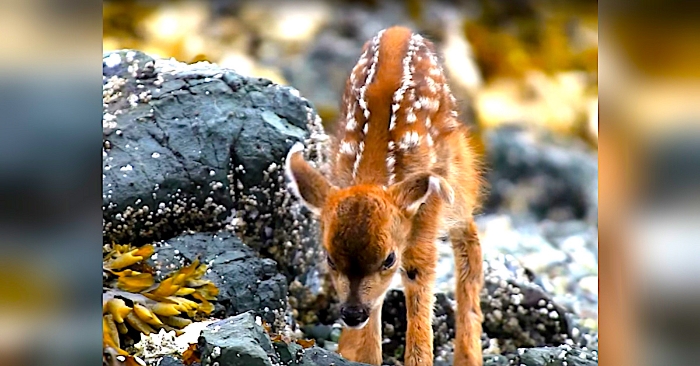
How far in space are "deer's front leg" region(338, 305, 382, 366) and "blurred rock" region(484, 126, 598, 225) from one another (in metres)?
1.24

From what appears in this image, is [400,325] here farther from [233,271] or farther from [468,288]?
[233,271]

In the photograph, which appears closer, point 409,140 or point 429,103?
point 409,140

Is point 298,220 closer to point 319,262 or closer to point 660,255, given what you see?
point 319,262

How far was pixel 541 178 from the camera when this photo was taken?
450 cm

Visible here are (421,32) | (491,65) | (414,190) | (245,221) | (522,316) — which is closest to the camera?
(414,190)

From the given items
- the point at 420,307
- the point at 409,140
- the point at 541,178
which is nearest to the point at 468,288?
the point at 420,307

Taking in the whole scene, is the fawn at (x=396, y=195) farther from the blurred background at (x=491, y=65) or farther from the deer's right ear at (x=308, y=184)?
the blurred background at (x=491, y=65)

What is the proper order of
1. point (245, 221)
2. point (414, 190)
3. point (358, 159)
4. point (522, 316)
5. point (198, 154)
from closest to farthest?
point (414, 190) → point (358, 159) → point (198, 154) → point (245, 221) → point (522, 316)

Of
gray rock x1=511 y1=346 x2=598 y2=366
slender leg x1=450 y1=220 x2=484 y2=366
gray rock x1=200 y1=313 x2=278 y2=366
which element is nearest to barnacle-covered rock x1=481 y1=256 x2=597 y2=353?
slender leg x1=450 y1=220 x2=484 y2=366

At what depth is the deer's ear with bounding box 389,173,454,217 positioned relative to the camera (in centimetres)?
241

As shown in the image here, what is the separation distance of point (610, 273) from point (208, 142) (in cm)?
146

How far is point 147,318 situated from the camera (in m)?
2.20

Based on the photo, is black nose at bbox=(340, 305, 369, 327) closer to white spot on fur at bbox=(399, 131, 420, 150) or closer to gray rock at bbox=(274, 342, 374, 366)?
gray rock at bbox=(274, 342, 374, 366)

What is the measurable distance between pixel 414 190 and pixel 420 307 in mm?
414
